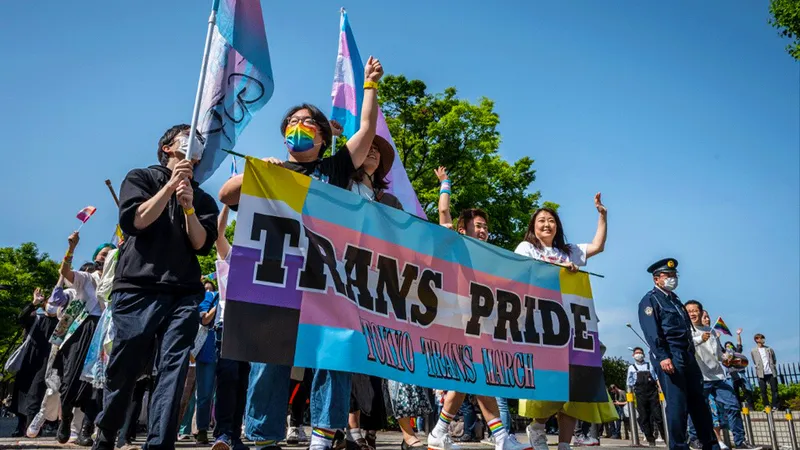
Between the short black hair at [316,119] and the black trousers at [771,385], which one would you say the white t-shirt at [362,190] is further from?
the black trousers at [771,385]

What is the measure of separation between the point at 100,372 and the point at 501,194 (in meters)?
21.1

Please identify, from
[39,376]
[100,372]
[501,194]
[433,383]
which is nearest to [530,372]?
[433,383]

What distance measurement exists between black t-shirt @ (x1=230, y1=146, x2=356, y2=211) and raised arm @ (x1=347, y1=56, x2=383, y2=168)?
55mm

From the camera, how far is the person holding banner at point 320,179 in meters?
3.73

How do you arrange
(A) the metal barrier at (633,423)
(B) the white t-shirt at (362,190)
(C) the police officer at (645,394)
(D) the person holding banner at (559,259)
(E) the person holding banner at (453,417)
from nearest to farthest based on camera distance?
(B) the white t-shirt at (362,190) < (E) the person holding banner at (453,417) < (D) the person holding banner at (559,259) < (A) the metal barrier at (633,423) < (C) the police officer at (645,394)

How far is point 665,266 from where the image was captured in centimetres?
747

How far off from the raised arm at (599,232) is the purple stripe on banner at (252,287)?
3.70m

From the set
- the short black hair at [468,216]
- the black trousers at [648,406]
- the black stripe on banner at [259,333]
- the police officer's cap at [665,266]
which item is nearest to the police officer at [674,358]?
the police officer's cap at [665,266]

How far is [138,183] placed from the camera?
4.13 m

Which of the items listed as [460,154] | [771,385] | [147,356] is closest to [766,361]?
[771,385]

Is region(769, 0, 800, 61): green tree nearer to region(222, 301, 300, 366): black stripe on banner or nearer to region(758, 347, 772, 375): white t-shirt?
region(758, 347, 772, 375): white t-shirt

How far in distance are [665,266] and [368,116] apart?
473 cm

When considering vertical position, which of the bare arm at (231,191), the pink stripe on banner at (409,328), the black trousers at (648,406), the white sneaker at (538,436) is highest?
the bare arm at (231,191)

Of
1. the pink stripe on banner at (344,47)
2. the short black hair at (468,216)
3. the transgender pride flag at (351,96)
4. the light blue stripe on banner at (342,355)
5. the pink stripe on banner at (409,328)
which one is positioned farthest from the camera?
the pink stripe on banner at (344,47)
